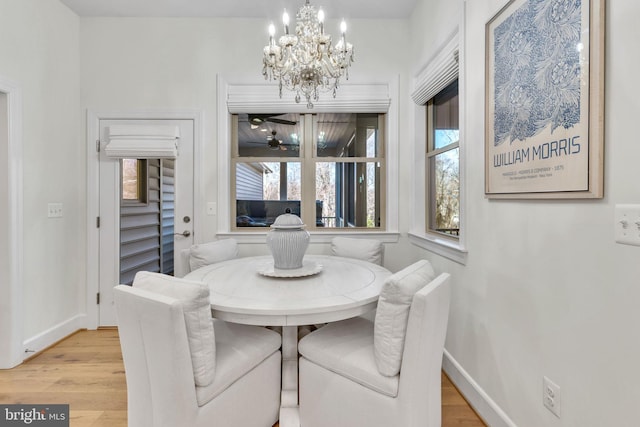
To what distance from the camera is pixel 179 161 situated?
285 centimetres

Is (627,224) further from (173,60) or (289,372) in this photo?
(173,60)

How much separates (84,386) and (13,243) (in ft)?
3.77

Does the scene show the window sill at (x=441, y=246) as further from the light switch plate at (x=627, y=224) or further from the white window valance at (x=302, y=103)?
the white window valance at (x=302, y=103)

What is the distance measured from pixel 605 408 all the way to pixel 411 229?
186cm

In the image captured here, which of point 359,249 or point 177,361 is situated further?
point 359,249

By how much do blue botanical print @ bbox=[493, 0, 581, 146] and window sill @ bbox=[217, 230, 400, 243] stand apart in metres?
1.49

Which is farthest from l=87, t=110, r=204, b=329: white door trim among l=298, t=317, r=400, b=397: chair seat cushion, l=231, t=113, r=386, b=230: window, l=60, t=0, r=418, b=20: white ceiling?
l=298, t=317, r=400, b=397: chair seat cushion

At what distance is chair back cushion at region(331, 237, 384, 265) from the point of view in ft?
8.17

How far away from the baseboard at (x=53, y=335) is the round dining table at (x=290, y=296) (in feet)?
5.10

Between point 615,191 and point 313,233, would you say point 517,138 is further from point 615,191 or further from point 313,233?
point 313,233

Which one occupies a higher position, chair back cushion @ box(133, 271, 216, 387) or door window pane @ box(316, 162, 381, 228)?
door window pane @ box(316, 162, 381, 228)

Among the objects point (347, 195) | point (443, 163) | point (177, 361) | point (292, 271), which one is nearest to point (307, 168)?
point (347, 195)

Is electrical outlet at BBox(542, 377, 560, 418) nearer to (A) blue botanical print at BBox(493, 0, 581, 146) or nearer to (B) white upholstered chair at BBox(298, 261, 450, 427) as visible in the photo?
(B) white upholstered chair at BBox(298, 261, 450, 427)

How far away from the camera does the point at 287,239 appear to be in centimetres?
186
